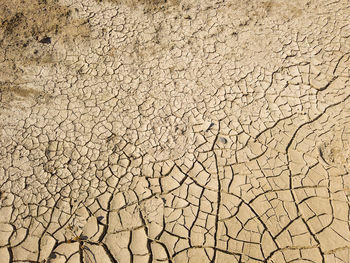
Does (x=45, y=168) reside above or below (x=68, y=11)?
below

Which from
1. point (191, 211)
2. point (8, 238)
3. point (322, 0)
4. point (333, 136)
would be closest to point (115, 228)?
point (191, 211)

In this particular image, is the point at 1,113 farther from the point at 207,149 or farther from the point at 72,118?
the point at 207,149

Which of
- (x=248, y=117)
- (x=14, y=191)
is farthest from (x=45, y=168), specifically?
(x=248, y=117)

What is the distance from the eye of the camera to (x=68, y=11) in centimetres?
420

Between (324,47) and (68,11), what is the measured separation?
3.30m

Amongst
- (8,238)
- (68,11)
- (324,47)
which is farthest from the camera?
(68,11)

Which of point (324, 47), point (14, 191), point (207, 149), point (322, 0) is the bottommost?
point (14, 191)

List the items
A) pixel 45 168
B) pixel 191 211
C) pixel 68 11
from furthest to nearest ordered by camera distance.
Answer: pixel 68 11 < pixel 45 168 < pixel 191 211

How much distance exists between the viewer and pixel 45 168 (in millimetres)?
2932

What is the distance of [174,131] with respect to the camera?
324cm

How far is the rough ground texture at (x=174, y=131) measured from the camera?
103 inches

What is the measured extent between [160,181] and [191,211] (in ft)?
Result: 1.29

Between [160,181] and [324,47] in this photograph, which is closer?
[160,181]

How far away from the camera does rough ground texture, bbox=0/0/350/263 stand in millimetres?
2607
